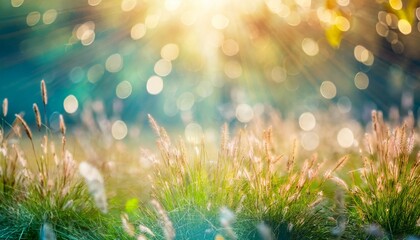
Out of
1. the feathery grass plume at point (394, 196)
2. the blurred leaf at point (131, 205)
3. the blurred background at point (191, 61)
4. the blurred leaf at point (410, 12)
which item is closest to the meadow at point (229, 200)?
the feathery grass plume at point (394, 196)

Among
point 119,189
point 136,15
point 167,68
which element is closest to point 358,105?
point 167,68

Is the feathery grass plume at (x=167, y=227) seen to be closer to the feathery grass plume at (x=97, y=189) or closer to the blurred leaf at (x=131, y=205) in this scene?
the feathery grass plume at (x=97, y=189)

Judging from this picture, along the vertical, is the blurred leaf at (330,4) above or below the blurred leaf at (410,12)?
above

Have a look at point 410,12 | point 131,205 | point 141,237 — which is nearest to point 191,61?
point 131,205

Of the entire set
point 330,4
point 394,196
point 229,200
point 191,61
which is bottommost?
point 394,196

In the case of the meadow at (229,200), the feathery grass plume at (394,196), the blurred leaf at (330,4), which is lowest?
the feathery grass plume at (394,196)

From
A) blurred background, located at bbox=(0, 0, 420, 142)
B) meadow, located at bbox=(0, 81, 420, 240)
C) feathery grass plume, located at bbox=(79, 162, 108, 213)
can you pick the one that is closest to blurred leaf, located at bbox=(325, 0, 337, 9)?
meadow, located at bbox=(0, 81, 420, 240)

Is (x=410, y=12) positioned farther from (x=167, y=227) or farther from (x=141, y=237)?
(x=141, y=237)

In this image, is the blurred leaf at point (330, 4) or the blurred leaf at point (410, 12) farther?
the blurred leaf at point (330, 4)
